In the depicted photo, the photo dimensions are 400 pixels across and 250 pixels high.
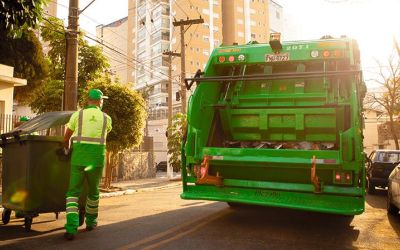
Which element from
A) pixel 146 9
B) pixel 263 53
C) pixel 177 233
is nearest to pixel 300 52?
pixel 263 53

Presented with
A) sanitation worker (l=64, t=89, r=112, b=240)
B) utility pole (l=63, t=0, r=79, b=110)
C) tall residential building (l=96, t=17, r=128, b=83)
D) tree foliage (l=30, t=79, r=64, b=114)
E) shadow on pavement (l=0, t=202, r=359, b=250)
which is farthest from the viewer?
tall residential building (l=96, t=17, r=128, b=83)

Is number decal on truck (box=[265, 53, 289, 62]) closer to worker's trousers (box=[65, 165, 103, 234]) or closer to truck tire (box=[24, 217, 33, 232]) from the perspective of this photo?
worker's trousers (box=[65, 165, 103, 234])

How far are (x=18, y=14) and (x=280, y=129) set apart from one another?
4335 millimetres

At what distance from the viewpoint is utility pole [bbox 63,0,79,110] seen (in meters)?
9.73

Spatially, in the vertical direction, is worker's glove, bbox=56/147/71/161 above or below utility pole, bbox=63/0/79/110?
below

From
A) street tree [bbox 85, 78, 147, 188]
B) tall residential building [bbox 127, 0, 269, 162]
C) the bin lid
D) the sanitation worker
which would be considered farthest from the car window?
tall residential building [bbox 127, 0, 269, 162]

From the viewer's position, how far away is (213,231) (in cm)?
533

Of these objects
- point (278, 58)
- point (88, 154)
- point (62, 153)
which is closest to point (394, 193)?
point (278, 58)

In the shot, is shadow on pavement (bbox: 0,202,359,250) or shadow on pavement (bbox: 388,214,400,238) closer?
shadow on pavement (bbox: 0,202,359,250)

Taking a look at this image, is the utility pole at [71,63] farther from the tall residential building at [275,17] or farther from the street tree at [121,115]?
the tall residential building at [275,17]

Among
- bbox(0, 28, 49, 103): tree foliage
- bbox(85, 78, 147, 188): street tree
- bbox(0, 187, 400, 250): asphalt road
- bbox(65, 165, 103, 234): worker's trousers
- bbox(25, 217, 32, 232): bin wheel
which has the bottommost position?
bbox(0, 187, 400, 250): asphalt road

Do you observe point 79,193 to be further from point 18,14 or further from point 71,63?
point 71,63

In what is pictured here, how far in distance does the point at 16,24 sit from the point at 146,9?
74582 millimetres

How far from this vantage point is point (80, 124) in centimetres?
521
